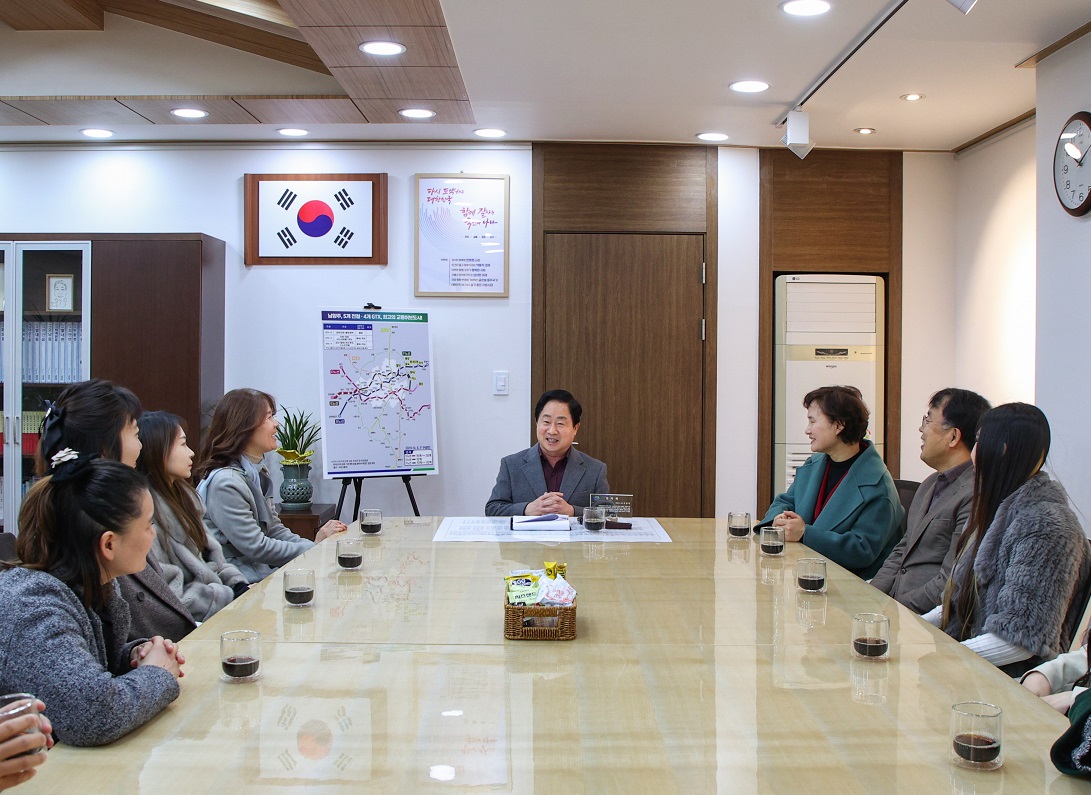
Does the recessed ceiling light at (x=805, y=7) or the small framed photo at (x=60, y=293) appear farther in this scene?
the small framed photo at (x=60, y=293)

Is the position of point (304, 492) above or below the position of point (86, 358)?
below

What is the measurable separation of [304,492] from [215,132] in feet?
6.83

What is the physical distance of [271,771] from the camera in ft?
4.82

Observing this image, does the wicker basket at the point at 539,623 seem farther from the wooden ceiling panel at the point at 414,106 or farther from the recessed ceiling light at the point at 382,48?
the wooden ceiling panel at the point at 414,106

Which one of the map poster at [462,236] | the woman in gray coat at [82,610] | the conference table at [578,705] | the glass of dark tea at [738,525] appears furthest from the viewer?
the map poster at [462,236]

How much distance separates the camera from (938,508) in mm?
3158

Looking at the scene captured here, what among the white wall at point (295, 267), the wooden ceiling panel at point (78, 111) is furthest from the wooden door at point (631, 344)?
the wooden ceiling panel at point (78, 111)

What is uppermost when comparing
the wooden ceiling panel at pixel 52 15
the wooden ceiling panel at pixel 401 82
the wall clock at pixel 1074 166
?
the wooden ceiling panel at pixel 52 15

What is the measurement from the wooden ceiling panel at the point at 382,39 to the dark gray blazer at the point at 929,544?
98.2 inches

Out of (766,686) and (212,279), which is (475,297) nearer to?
(212,279)

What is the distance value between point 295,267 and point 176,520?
2.91 m

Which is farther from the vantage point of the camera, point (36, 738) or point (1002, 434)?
point (1002, 434)

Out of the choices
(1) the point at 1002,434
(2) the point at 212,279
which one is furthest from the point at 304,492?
(1) the point at 1002,434

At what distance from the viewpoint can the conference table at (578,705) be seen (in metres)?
1.46
